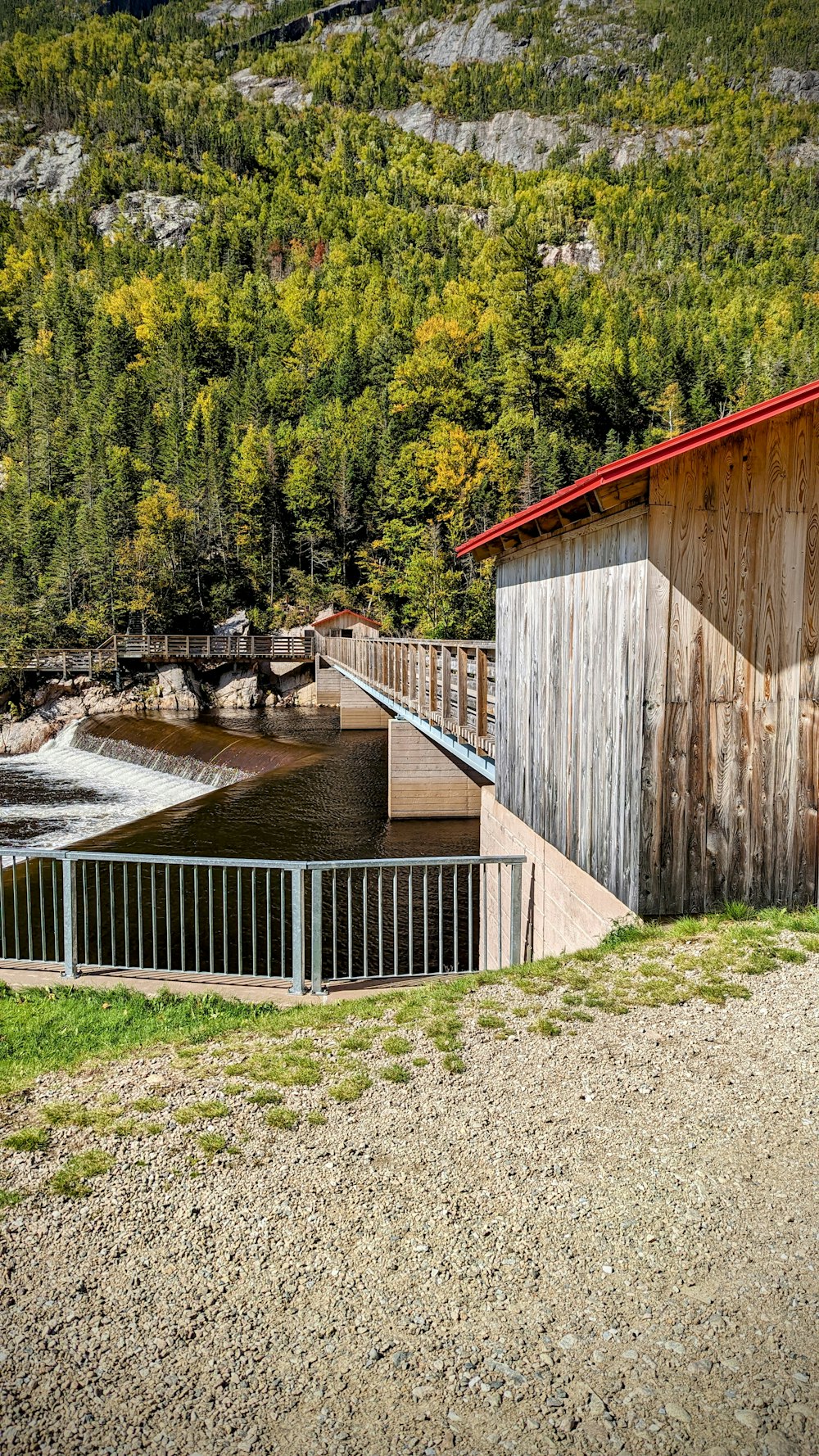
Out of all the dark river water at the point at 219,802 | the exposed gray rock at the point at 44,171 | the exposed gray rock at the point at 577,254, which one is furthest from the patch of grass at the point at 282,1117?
the exposed gray rock at the point at 44,171

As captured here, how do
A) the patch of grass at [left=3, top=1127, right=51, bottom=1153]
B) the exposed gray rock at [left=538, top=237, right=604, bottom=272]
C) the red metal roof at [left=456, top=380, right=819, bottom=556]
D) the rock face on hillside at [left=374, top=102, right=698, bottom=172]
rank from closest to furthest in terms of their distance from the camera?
the patch of grass at [left=3, top=1127, right=51, bottom=1153] < the red metal roof at [left=456, top=380, right=819, bottom=556] < the exposed gray rock at [left=538, top=237, right=604, bottom=272] < the rock face on hillside at [left=374, top=102, right=698, bottom=172]

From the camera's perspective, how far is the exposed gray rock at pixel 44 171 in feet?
503

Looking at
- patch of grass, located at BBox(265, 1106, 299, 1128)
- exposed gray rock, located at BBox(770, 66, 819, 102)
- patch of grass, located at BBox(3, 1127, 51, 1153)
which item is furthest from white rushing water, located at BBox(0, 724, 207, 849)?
exposed gray rock, located at BBox(770, 66, 819, 102)

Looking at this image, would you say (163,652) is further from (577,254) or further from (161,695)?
(577,254)

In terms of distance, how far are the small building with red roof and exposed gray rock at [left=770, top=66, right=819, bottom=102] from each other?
193840mm

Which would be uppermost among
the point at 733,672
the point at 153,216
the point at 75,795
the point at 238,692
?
the point at 153,216

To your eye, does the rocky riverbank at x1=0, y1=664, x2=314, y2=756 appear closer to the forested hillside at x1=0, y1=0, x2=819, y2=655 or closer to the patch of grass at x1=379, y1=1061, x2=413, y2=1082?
the forested hillside at x1=0, y1=0, x2=819, y2=655

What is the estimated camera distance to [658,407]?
73.0 meters

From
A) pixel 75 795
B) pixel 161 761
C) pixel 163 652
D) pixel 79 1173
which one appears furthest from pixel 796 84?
pixel 79 1173

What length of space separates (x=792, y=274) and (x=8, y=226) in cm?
11699

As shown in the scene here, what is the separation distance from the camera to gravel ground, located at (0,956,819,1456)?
310 cm

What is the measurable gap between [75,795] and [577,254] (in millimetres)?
115627

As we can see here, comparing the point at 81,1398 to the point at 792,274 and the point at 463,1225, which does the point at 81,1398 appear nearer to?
the point at 463,1225

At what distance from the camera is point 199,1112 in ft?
17.1
